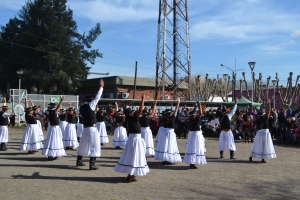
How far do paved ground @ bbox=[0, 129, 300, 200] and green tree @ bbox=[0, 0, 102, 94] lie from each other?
91.9 feet

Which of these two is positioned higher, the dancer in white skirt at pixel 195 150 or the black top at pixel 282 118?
the black top at pixel 282 118

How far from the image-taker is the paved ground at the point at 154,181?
25.9ft

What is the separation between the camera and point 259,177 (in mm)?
10062

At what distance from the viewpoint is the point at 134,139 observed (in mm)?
9180

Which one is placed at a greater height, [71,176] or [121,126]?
[121,126]

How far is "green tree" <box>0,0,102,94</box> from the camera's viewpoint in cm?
3959

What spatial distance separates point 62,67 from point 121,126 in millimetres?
26268

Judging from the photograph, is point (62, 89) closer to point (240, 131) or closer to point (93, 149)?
point (240, 131)

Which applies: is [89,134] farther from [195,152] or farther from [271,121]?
[271,121]

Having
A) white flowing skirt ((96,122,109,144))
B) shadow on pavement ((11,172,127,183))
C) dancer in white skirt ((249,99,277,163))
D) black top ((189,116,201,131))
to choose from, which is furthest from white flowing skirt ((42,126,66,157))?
dancer in white skirt ((249,99,277,163))

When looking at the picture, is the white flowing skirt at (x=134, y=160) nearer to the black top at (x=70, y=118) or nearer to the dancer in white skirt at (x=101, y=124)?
the black top at (x=70, y=118)

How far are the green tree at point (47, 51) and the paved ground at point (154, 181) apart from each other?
2802 centimetres

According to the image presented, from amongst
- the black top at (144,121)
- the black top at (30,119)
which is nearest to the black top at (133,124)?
the black top at (144,121)

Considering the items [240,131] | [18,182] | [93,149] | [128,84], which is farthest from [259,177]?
[128,84]
